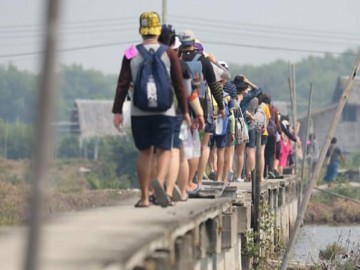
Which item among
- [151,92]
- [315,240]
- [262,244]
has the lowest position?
[315,240]

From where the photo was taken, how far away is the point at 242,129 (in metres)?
21.6

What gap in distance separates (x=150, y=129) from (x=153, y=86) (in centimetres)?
42

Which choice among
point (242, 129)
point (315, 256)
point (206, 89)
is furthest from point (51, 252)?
point (315, 256)

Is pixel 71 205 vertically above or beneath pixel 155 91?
beneath

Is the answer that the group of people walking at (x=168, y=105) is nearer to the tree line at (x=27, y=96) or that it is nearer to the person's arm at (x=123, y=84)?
the person's arm at (x=123, y=84)

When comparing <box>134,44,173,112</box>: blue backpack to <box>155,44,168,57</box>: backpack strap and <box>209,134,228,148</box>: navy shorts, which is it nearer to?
<box>155,44,168,57</box>: backpack strap

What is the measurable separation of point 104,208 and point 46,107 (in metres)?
7.55

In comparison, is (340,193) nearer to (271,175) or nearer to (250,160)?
(271,175)

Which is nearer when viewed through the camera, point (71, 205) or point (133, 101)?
point (133, 101)

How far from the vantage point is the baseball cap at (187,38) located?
16438 mm

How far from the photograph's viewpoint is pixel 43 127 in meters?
6.51

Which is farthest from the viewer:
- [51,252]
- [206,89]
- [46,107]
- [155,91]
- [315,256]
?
[315,256]

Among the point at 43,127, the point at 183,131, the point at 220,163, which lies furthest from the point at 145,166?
the point at 43,127

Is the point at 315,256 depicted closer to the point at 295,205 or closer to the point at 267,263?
the point at 267,263
